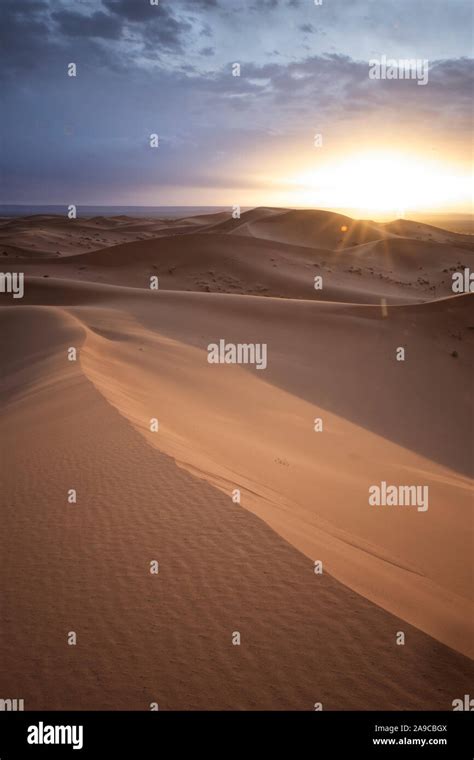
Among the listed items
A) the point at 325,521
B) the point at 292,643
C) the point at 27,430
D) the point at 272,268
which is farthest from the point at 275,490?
the point at 272,268

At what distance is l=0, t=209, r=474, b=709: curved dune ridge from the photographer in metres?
3.20

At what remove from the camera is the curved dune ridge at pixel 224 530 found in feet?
10.5

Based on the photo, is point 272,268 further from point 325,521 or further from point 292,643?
point 292,643

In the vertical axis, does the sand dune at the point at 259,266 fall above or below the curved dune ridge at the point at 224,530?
above

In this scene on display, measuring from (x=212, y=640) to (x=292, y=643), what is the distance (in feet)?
1.74

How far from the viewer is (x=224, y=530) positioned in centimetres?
441
